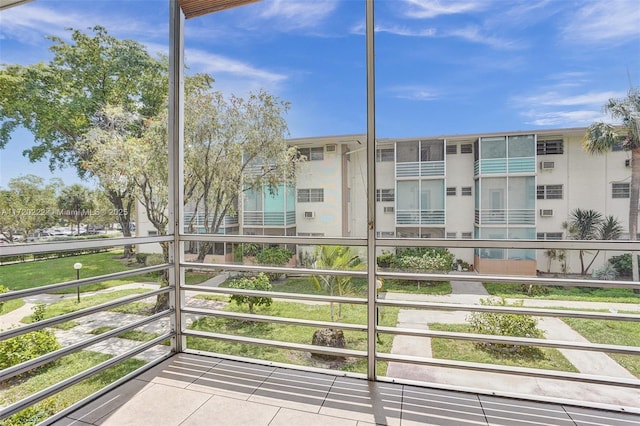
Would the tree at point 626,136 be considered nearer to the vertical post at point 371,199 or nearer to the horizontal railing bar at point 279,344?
the vertical post at point 371,199

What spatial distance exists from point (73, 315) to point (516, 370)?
8.65 feet

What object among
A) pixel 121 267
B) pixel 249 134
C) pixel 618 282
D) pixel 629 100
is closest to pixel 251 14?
pixel 249 134

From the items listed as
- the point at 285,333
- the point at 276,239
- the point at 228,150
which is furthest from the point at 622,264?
the point at 228,150

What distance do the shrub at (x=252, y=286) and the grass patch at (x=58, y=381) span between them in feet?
2.90

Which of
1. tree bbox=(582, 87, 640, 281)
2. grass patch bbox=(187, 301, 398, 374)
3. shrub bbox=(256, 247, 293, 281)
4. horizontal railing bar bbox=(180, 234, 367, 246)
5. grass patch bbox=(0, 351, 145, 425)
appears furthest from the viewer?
shrub bbox=(256, 247, 293, 281)

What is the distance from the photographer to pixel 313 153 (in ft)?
8.79

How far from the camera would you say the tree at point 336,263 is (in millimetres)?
2555

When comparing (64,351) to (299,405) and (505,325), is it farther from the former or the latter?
(505,325)

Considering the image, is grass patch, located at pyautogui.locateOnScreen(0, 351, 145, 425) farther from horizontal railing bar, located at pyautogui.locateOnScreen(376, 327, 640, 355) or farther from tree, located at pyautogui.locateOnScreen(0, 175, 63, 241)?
horizontal railing bar, located at pyautogui.locateOnScreen(376, 327, 640, 355)

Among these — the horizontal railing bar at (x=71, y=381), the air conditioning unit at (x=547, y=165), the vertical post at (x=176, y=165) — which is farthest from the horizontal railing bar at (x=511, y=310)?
the horizontal railing bar at (x=71, y=381)

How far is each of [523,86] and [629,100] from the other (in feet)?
1.94

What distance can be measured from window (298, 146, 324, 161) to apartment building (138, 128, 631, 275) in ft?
0.40

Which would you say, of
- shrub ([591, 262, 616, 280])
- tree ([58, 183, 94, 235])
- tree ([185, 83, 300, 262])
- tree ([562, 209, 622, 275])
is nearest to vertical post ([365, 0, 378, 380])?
tree ([185, 83, 300, 262])

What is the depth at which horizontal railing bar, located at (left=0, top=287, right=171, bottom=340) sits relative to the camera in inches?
64.0
